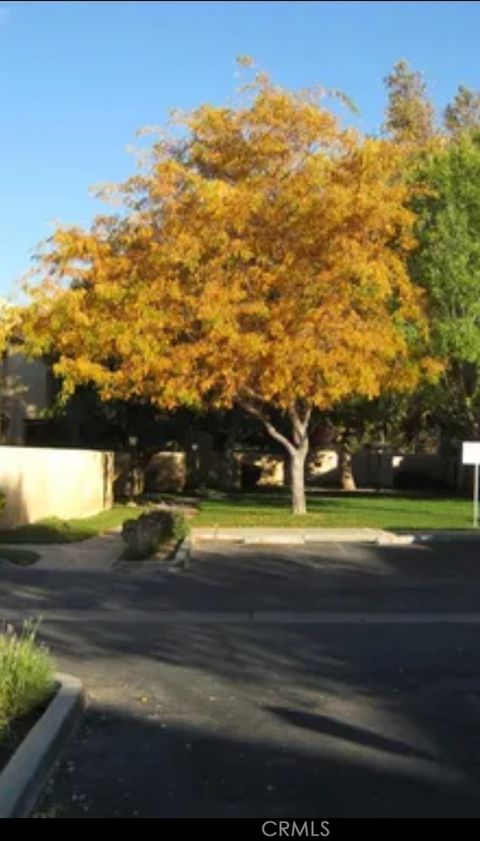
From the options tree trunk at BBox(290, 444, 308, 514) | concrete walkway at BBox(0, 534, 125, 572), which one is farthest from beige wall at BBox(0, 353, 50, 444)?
concrete walkway at BBox(0, 534, 125, 572)

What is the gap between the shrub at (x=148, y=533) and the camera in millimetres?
17562

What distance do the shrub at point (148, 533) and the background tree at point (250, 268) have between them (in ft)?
20.5

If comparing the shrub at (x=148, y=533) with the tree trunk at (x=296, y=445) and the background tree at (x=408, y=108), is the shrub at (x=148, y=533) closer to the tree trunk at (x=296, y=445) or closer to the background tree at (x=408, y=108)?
the tree trunk at (x=296, y=445)

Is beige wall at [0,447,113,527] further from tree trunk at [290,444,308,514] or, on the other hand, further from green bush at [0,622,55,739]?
green bush at [0,622,55,739]

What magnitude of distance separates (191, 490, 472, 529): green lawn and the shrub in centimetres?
480

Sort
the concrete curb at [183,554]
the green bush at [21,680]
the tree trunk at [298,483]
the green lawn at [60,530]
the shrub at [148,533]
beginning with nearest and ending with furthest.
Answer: the green bush at [21,680] → the concrete curb at [183,554] → the shrub at [148,533] → the green lawn at [60,530] → the tree trunk at [298,483]

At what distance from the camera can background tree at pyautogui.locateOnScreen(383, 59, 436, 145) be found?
53000 millimetres

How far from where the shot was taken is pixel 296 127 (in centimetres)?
2530

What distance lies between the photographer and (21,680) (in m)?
6.73

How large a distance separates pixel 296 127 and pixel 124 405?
16169 mm

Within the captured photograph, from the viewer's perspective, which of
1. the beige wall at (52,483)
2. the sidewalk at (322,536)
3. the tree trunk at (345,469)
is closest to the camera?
the sidewalk at (322,536)

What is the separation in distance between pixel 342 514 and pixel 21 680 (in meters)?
21.8

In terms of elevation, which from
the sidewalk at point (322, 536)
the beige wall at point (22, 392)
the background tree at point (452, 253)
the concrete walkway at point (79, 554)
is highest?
the background tree at point (452, 253)

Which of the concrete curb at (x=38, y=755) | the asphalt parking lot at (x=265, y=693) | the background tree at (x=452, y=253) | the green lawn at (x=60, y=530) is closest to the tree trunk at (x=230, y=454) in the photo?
the background tree at (x=452, y=253)
